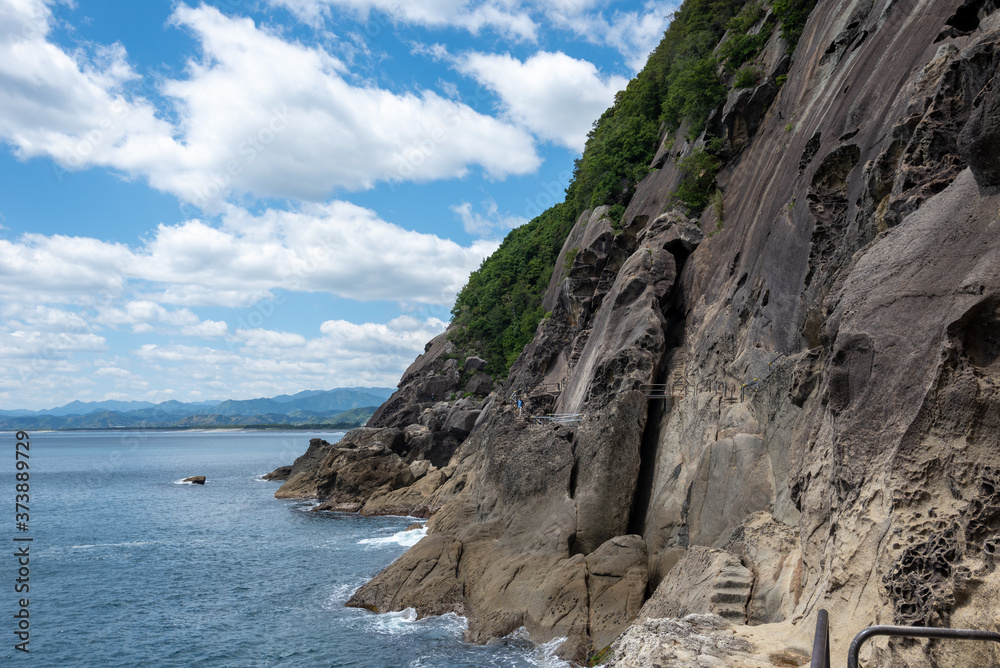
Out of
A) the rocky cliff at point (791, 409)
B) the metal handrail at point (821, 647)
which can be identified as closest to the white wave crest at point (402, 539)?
the rocky cliff at point (791, 409)

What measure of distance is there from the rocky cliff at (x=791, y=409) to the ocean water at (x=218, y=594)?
6.16ft

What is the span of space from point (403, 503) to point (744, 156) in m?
32.3

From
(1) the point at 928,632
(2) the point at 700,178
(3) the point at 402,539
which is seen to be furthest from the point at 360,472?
(1) the point at 928,632

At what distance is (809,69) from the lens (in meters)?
21.6

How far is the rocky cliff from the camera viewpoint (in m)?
8.18

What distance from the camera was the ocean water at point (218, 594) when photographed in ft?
62.4

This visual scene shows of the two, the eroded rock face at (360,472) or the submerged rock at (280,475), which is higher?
the eroded rock face at (360,472)

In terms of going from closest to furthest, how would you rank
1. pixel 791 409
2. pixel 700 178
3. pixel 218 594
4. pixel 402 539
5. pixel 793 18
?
pixel 791 409 → pixel 793 18 → pixel 218 594 → pixel 700 178 → pixel 402 539

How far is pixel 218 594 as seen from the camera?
85.9ft

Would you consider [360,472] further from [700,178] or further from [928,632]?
[928,632]

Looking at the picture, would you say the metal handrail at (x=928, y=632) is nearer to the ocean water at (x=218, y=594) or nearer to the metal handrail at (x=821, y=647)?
the metal handrail at (x=821, y=647)

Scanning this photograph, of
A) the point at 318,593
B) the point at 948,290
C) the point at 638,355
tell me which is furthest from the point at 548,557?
the point at 948,290

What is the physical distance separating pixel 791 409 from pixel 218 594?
2315 cm

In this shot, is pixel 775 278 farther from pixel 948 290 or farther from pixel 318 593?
pixel 318 593
